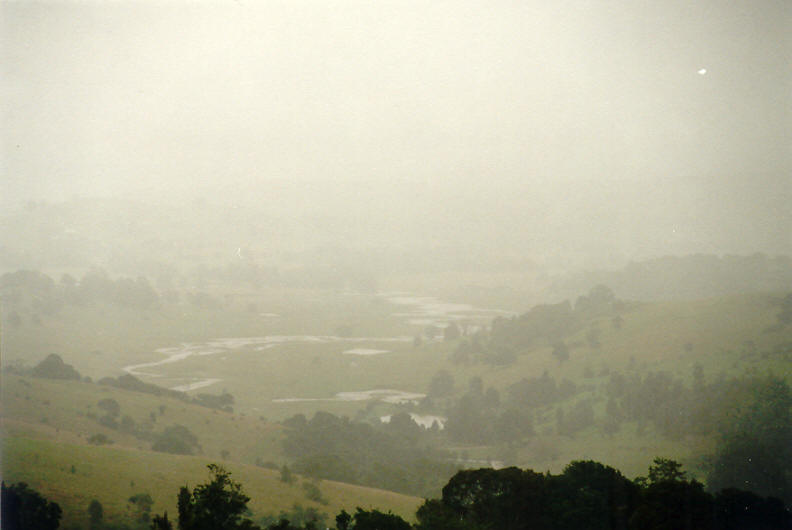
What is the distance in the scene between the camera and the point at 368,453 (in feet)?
16.4

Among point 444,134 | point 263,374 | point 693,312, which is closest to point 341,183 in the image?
point 444,134

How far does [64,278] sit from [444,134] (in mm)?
3553

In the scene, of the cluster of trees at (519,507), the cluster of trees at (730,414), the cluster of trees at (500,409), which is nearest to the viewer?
the cluster of trees at (519,507)

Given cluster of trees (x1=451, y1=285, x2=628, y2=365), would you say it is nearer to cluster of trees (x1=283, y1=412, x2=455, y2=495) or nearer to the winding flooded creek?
the winding flooded creek

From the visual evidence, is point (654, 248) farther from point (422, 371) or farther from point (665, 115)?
point (422, 371)

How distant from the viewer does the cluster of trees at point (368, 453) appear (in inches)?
188

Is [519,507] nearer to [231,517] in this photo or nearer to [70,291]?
[231,517]

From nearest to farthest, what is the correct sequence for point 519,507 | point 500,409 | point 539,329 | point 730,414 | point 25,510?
point 519,507, point 25,510, point 730,414, point 500,409, point 539,329

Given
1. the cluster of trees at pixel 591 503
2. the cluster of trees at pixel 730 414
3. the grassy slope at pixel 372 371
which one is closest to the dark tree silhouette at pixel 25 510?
the grassy slope at pixel 372 371

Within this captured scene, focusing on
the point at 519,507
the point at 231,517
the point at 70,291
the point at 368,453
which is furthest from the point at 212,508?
the point at 70,291

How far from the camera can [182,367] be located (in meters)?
5.18

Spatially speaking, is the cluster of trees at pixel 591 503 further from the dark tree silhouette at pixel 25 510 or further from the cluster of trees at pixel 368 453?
the dark tree silhouette at pixel 25 510

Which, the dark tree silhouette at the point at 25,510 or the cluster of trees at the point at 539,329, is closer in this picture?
the dark tree silhouette at the point at 25,510

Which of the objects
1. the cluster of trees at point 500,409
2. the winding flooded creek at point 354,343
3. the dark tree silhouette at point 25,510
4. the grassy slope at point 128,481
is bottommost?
the dark tree silhouette at point 25,510
